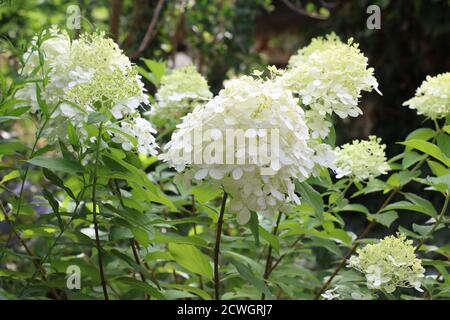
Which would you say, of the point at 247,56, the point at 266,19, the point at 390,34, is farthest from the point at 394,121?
the point at 266,19

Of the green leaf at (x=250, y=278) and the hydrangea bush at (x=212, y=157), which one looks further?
the green leaf at (x=250, y=278)

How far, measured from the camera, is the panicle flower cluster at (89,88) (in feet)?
3.34

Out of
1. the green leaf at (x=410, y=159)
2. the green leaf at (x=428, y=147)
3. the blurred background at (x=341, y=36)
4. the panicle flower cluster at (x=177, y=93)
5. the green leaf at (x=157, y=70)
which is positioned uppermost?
the blurred background at (x=341, y=36)

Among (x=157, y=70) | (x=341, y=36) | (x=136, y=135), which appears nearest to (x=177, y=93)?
(x=157, y=70)

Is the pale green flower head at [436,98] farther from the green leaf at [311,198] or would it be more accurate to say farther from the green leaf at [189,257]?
the green leaf at [189,257]

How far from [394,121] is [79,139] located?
7.24 ft

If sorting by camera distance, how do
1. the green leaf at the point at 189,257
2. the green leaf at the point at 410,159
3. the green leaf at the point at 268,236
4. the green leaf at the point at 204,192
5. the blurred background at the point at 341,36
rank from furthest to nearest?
1. the blurred background at the point at 341,36
2. the green leaf at the point at 410,159
3. the green leaf at the point at 189,257
4. the green leaf at the point at 268,236
5. the green leaf at the point at 204,192

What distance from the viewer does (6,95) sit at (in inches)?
42.4

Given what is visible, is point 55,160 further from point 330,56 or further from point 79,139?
point 330,56

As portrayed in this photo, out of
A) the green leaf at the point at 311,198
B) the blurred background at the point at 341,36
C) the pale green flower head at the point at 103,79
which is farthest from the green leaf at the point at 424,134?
the blurred background at the point at 341,36

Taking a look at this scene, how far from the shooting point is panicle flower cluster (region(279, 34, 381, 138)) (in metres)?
1.07

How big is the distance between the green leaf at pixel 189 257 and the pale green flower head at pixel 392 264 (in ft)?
0.99

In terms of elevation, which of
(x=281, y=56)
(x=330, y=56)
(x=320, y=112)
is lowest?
(x=320, y=112)

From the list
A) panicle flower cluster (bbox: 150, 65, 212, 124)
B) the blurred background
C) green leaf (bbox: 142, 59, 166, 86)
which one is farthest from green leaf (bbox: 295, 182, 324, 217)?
the blurred background
